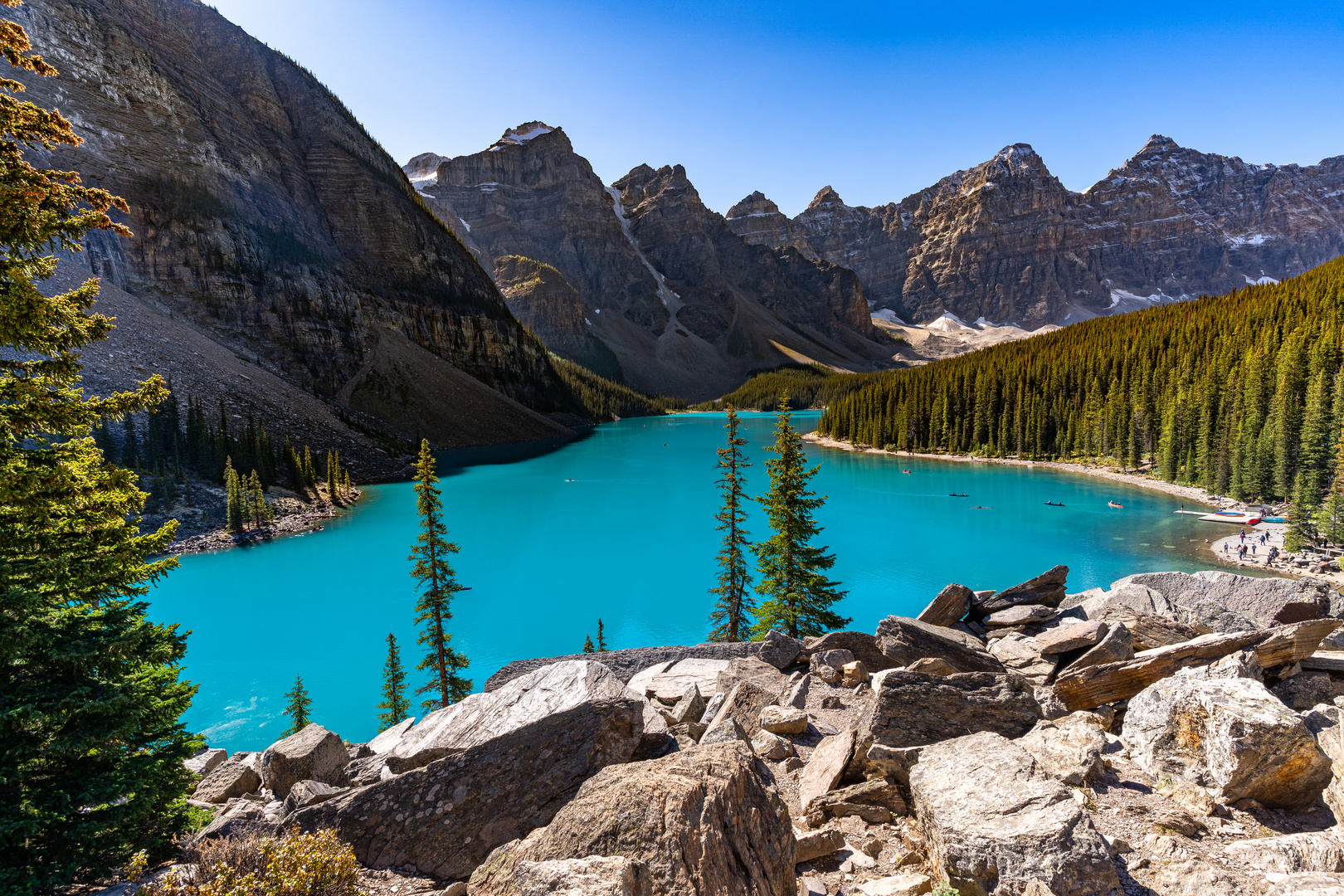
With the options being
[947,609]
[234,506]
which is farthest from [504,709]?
[234,506]

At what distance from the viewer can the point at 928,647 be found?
1116 centimetres

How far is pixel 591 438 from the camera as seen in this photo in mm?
133000

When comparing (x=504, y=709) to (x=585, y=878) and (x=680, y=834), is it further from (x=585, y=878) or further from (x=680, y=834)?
(x=585, y=878)

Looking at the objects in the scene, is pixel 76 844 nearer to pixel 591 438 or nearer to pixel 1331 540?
pixel 1331 540

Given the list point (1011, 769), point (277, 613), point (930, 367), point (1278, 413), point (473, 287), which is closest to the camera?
point (1011, 769)

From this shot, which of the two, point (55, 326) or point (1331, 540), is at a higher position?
point (55, 326)

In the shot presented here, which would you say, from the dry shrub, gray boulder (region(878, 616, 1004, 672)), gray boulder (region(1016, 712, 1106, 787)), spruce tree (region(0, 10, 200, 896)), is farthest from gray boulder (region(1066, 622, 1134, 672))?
spruce tree (region(0, 10, 200, 896))

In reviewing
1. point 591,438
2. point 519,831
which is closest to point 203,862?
point 519,831

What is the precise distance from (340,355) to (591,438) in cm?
5430

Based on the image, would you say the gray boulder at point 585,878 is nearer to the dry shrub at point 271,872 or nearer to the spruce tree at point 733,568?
the dry shrub at point 271,872

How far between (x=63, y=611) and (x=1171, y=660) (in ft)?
46.5

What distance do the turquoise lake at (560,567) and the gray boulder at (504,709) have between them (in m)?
13.8

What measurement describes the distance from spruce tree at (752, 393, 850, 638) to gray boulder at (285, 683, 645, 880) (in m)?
16.3

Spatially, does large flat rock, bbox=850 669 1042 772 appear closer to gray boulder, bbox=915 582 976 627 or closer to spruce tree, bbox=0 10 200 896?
gray boulder, bbox=915 582 976 627
